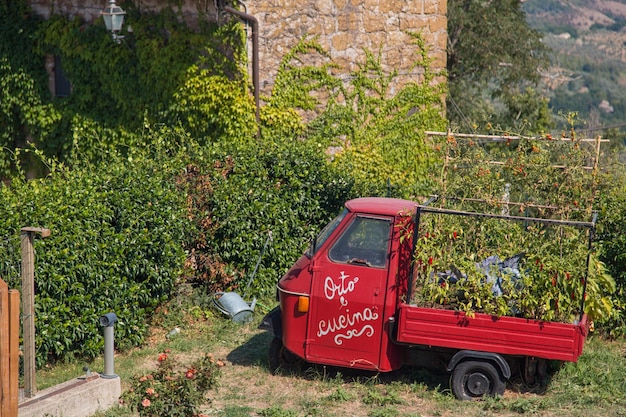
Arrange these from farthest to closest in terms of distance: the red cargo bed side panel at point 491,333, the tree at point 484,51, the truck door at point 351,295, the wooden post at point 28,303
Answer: the tree at point 484,51 < the truck door at point 351,295 < the red cargo bed side panel at point 491,333 < the wooden post at point 28,303

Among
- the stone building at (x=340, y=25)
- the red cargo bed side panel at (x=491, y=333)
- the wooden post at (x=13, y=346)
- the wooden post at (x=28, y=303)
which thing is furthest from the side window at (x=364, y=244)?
the stone building at (x=340, y=25)

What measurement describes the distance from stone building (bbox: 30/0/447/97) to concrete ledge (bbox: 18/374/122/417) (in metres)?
7.51

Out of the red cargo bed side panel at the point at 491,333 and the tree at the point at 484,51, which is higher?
the tree at the point at 484,51

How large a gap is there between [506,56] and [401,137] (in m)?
Result: 9.15

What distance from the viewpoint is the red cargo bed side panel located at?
25.1ft

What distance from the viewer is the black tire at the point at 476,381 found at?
795cm

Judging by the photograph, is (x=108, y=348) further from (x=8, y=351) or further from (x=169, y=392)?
(x=8, y=351)

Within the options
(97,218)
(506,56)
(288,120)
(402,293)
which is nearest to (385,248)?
(402,293)

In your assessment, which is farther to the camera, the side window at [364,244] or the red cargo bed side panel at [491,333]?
the side window at [364,244]

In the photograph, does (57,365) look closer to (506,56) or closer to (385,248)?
(385,248)

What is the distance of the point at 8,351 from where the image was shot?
20.0 feet

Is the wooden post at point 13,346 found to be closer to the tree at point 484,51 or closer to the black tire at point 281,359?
the black tire at point 281,359

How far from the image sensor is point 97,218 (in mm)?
9078

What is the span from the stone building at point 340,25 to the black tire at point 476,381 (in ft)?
24.3
